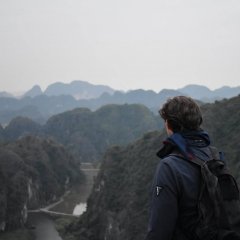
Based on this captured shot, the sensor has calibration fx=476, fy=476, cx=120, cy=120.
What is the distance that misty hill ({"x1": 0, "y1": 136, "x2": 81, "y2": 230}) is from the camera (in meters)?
69.5

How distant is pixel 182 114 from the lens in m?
3.87

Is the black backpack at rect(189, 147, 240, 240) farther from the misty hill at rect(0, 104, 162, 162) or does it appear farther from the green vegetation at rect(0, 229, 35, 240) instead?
the misty hill at rect(0, 104, 162, 162)

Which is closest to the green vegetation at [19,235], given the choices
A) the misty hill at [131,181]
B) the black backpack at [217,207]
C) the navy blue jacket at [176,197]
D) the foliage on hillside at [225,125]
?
the misty hill at [131,181]

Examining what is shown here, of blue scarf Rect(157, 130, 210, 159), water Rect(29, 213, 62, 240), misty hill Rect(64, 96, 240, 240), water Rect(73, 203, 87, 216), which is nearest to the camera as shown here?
blue scarf Rect(157, 130, 210, 159)

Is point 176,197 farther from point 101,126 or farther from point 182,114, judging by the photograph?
point 101,126

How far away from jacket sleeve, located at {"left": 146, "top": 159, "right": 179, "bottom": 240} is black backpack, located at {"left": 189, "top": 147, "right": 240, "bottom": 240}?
201 millimetres

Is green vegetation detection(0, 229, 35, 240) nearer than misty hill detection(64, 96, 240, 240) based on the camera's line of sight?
No

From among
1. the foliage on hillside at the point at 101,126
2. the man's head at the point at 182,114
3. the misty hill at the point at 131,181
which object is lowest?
the foliage on hillside at the point at 101,126

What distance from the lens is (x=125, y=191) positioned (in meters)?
62.6

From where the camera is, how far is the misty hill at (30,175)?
69500 mm

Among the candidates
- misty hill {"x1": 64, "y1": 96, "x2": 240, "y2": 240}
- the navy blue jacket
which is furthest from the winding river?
the navy blue jacket

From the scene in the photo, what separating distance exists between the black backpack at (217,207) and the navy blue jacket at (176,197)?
0.06 metres

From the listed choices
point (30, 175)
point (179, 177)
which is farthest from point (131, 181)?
point (179, 177)

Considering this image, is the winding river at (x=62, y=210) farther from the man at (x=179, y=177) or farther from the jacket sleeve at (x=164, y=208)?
the jacket sleeve at (x=164, y=208)
